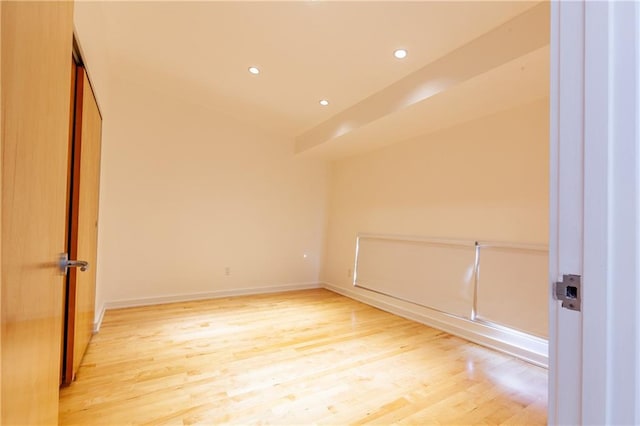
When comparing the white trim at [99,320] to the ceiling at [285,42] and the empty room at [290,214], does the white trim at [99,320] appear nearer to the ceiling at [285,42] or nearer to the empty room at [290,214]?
the empty room at [290,214]

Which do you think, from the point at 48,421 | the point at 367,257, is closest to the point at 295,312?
the point at 367,257

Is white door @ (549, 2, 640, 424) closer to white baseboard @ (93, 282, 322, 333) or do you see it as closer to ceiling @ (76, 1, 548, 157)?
ceiling @ (76, 1, 548, 157)

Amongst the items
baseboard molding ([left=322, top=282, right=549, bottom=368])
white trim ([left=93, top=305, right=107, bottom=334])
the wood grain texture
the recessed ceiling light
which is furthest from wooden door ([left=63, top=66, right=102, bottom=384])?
baseboard molding ([left=322, top=282, right=549, bottom=368])

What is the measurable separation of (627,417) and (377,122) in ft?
9.83

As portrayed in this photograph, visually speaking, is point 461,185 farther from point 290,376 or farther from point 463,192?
point 290,376

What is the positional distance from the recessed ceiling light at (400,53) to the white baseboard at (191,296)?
356 centimetres

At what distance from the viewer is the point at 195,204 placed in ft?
13.1

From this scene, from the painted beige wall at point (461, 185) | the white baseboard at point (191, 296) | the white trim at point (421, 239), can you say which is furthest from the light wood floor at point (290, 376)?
the painted beige wall at point (461, 185)

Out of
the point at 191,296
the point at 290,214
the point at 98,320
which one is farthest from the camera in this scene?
the point at 290,214

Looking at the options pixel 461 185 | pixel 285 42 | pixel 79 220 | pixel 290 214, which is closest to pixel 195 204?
pixel 290 214

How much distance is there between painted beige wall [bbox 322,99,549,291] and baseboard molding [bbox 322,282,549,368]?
83 centimetres

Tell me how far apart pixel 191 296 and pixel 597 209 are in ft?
14.0

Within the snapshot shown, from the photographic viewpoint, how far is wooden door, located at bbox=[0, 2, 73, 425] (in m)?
0.56

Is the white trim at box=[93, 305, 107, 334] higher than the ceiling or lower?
lower
